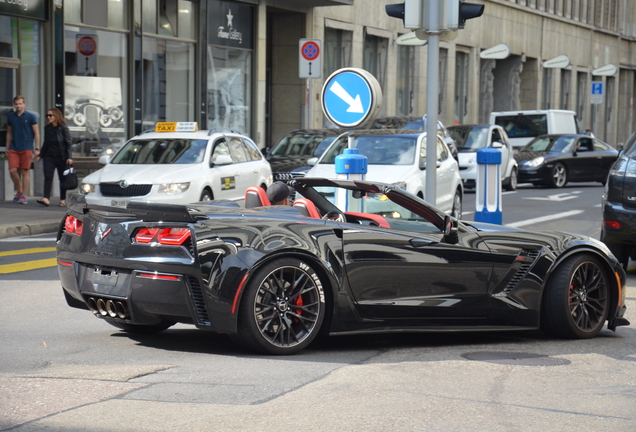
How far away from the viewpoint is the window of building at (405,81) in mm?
37844

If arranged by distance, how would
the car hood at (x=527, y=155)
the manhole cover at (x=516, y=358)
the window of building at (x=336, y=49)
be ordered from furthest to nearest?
1. the window of building at (x=336, y=49)
2. the car hood at (x=527, y=155)
3. the manhole cover at (x=516, y=358)

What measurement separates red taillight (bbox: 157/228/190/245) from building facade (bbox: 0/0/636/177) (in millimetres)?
11693

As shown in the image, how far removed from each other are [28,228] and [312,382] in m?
10.0

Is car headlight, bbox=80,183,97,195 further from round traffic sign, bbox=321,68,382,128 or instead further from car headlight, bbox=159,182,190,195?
round traffic sign, bbox=321,68,382,128

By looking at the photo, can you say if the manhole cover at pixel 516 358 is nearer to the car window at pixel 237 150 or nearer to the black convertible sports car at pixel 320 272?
the black convertible sports car at pixel 320 272

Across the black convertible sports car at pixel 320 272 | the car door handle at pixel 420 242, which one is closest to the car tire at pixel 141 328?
the black convertible sports car at pixel 320 272

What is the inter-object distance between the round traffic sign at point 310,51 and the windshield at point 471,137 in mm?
8937

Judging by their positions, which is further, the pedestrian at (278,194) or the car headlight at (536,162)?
the car headlight at (536,162)

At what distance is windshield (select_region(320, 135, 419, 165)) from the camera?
16.1 m

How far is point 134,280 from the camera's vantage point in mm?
6336

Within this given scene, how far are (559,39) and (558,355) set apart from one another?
159 ft

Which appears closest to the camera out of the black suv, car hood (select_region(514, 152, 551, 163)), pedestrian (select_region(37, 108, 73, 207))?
the black suv

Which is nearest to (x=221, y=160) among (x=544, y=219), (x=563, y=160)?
(x=544, y=219)

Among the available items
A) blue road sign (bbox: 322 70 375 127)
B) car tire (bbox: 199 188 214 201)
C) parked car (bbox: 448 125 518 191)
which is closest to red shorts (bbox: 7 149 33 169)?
car tire (bbox: 199 188 214 201)
